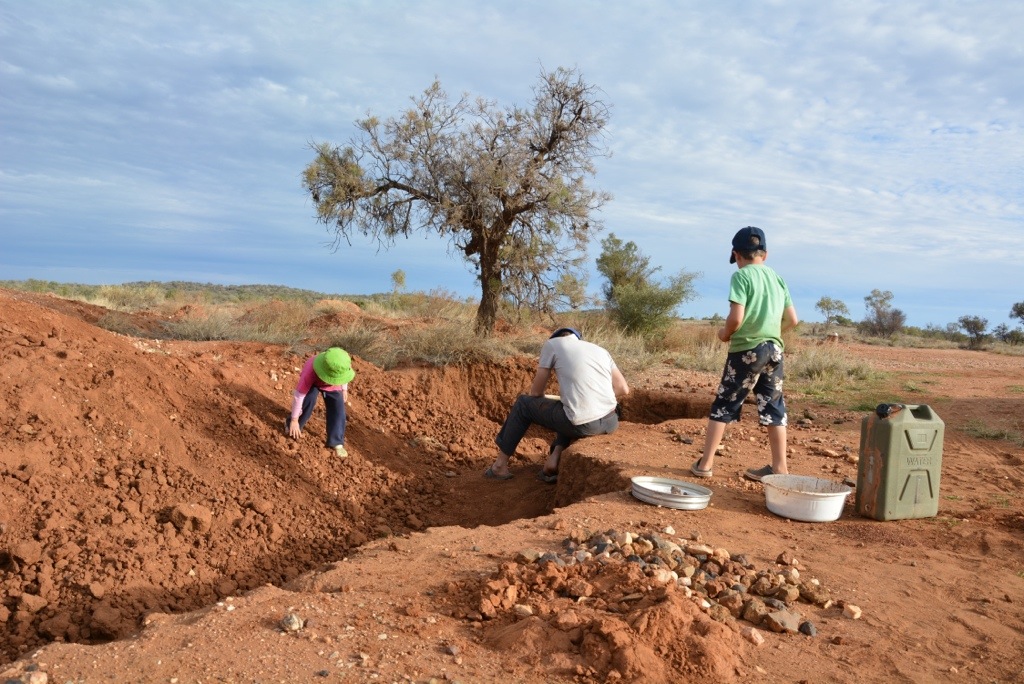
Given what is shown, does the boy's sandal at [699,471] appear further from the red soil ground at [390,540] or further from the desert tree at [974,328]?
the desert tree at [974,328]

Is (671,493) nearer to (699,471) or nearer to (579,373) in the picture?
(699,471)

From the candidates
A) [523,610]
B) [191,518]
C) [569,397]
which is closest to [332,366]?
[191,518]

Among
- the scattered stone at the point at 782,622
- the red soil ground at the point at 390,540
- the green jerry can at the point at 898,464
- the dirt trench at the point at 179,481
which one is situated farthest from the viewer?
the green jerry can at the point at 898,464

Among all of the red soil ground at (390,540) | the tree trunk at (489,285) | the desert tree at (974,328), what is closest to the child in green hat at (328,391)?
the red soil ground at (390,540)

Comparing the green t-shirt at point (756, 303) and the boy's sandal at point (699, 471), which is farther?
the boy's sandal at point (699, 471)

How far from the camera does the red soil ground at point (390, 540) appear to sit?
115 inches

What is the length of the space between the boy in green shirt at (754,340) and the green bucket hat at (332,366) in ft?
10.1

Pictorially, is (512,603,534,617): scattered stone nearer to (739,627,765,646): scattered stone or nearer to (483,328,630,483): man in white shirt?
(739,627,765,646): scattered stone

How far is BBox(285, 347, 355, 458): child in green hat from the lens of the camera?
6465 mm

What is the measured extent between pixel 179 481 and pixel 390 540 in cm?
206

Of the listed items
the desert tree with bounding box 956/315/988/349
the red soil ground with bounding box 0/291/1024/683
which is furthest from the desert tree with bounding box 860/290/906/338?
the red soil ground with bounding box 0/291/1024/683

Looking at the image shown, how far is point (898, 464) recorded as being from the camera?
4.99 metres

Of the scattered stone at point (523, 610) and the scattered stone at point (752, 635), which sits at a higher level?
the scattered stone at point (523, 610)

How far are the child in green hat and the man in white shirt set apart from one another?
4.95 feet
